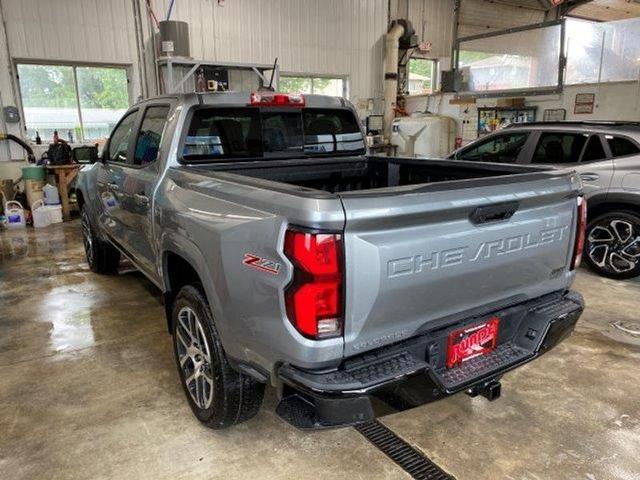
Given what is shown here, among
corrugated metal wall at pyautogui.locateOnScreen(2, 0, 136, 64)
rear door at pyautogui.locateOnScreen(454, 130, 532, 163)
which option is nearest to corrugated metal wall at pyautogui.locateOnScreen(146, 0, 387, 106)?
corrugated metal wall at pyautogui.locateOnScreen(2, 0, 136, 64)

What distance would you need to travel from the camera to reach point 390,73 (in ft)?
36.1

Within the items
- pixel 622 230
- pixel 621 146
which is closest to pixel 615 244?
pixel 622 230

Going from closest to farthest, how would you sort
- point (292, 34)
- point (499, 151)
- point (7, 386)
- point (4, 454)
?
point (4, 454) → point (7, 386) → point (499, 151) → point (292, 34)

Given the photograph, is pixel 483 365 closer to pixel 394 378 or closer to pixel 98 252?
pixel 394 378

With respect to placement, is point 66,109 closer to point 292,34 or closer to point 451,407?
point 292,34

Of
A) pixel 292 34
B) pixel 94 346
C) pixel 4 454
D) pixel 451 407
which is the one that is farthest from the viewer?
pixel 292 34

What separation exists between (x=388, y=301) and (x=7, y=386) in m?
2.46

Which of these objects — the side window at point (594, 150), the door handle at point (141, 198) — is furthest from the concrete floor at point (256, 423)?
the side window at point (594, 150)

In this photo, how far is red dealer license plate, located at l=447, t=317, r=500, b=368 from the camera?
1.82 m

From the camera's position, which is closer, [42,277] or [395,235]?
[395,235]

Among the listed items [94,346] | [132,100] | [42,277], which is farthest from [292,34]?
[94,346]

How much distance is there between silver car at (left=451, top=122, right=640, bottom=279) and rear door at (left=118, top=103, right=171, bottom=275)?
387 centimetres

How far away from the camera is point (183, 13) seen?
8938mm

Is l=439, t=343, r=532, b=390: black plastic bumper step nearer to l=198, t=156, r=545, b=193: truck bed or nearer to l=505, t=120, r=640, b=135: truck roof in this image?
l=198, t=156, r=545, b=193: truck bed
